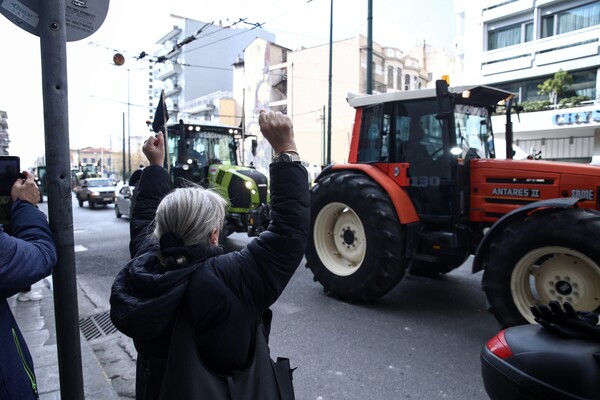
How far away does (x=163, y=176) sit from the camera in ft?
7.32

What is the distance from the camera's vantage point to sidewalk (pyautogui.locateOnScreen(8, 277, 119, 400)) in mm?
3252

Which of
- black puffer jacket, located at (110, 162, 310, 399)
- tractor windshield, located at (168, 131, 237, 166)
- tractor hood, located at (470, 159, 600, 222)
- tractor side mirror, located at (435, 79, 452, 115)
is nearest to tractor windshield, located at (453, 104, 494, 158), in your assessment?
tractor hood, located at (470, 159, 600, 222)

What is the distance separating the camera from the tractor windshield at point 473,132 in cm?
519

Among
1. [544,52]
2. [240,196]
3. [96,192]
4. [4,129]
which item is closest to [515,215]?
[240,196]

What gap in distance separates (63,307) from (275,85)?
47.5m

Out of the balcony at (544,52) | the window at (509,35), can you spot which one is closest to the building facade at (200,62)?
the window at (509,35)

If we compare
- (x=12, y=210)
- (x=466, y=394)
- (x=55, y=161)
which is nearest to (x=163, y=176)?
(x=55, y=161)

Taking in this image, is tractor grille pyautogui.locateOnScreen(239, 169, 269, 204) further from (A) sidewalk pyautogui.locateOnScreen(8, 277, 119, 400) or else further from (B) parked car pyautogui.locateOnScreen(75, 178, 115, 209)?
(B) parked car pyautogui.locateOnScreen(75, 178, 115, 209)

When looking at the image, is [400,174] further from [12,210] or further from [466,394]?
[12,210]

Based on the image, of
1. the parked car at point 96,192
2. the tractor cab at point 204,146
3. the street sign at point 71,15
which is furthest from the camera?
the parked car at point 96,192

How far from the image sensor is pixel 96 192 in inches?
864

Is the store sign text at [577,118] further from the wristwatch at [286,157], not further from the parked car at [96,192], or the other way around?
the parked car at [96,192]

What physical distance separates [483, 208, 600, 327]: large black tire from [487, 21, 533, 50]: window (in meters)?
22.1

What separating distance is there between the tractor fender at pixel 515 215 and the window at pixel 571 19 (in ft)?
68.2
